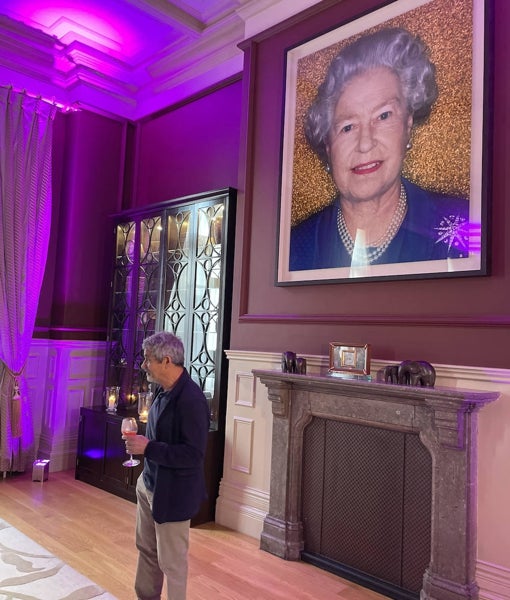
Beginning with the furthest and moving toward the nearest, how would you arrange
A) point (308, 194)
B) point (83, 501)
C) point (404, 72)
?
point (83, 501), point (308, 194), point (404, 72)

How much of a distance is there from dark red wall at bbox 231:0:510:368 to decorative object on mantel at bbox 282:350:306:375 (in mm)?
160

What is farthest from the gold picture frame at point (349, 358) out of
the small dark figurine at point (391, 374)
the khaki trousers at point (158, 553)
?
the khaki trousers at point (158, 553)

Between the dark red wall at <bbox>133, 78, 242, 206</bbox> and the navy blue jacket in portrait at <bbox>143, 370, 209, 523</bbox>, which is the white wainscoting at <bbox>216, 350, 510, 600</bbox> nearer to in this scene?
the navy blue jacket in portrait at <bbox>143, 370, 209, 523</bbox>

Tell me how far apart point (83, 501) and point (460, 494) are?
9.37 feet

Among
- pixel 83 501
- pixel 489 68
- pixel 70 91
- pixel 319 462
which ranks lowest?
pixel 83 501

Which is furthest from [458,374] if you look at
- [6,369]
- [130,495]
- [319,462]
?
[6,369]

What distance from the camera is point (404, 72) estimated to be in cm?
310

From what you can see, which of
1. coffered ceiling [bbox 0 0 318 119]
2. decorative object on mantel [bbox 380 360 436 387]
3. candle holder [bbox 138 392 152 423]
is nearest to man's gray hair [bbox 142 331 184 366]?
decorative object on mantel [bbox 380 360 436 387]

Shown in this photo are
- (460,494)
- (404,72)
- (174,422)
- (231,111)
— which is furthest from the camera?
(231,111)

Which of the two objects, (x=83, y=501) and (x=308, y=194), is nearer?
(x=308, y=194)

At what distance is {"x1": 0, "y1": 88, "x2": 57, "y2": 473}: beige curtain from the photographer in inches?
183

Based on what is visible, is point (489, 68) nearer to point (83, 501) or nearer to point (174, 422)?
point (174, 422)

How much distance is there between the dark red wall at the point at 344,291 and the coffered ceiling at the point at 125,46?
0.52 meters

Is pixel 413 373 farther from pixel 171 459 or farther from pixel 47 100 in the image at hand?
pixel 47 100
